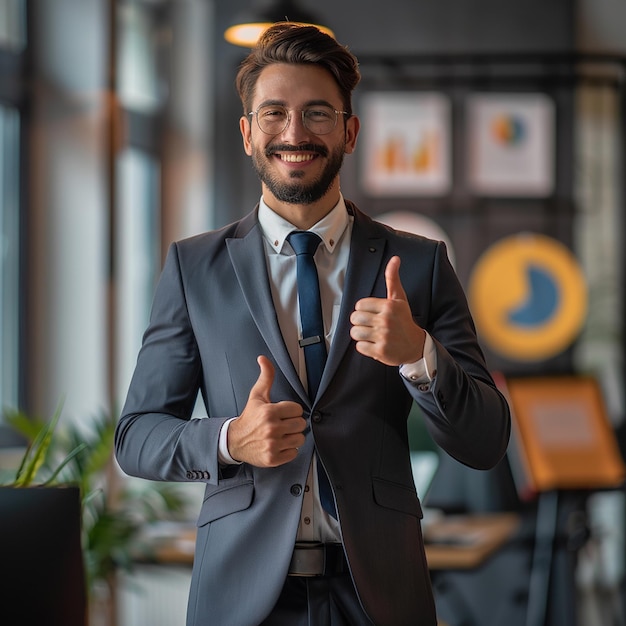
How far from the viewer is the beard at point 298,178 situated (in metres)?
1.88

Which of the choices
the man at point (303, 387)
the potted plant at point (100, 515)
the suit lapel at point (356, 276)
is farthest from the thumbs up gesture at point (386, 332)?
the potted plant at point (100, 515)

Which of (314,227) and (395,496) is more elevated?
(314,227)

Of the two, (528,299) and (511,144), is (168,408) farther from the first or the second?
(511,144)

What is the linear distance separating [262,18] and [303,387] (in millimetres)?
2538

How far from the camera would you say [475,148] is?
259 inches

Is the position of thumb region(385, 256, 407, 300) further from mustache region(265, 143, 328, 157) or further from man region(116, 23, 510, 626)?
mustache region(265, 143, 328, 157)

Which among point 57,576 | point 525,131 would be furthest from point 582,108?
point 57,576

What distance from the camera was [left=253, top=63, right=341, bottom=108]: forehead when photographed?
1.89 meters

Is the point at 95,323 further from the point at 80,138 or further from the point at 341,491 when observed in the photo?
the point at 341,491

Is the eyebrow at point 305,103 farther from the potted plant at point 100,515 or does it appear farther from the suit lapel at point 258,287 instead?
the potted plant at point 100,515

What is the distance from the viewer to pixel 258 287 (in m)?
1.90

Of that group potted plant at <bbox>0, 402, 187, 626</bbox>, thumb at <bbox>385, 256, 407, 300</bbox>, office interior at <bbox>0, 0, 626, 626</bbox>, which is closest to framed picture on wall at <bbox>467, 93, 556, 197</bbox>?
office interior at <bbox>0, 0, 626, 626</bbox>

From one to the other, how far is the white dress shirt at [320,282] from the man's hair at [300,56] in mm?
202

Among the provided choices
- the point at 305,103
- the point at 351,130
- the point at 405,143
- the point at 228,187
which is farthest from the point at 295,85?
the point at 228,187
